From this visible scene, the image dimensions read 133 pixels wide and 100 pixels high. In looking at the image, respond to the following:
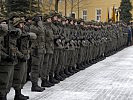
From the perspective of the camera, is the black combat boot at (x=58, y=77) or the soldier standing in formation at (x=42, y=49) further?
the black combat boot at (x=58, y=77)

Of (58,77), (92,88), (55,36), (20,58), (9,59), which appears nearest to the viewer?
(9,59)

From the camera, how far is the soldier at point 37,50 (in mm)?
9789

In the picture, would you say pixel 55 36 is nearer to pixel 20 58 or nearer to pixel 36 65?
pixel 36 65

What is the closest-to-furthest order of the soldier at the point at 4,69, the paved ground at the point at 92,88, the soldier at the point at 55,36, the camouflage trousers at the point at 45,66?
1. the soldier at the point at 4,69
2. the paved ground at the point at 92,88
3. the camouflage trousers at the point at 45,66
4. the soldier at the point at 55,36

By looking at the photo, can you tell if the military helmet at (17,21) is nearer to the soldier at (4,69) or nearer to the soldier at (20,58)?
the soldier at (20,58)

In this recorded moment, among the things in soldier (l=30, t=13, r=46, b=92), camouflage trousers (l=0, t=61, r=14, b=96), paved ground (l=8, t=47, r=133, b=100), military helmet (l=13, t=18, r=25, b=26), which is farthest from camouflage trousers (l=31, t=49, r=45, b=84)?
camouflage trousers (l=0, t=61, r=14, b=96)

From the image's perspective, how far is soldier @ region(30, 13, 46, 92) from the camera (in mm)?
9789

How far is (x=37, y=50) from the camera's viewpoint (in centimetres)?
981

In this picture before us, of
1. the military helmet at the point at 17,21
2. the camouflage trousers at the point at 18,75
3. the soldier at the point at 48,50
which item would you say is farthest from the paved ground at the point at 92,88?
the military helmet at the point at 17,21

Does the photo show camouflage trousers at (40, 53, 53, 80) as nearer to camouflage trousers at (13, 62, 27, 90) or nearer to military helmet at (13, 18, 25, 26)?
camouflage trousers at (13, 62, 27, 90)

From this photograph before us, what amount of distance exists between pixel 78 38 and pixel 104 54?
788cm

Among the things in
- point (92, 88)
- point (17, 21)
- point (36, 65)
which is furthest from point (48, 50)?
point (17, 21)

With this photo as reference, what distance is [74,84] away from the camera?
1134 cm

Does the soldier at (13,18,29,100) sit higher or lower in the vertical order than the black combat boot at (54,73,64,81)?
higher
